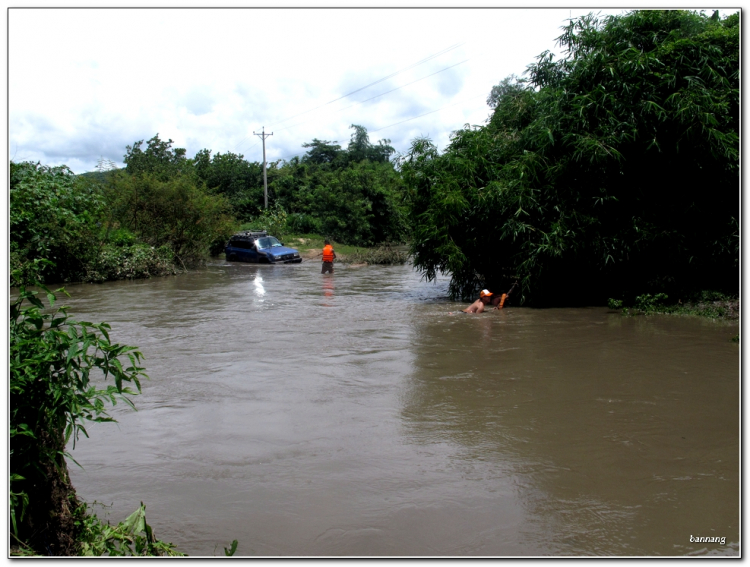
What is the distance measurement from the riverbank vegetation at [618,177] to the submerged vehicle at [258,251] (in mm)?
15842

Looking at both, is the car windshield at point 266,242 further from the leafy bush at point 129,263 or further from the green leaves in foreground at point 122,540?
the green leaves in foreground at point 122,540

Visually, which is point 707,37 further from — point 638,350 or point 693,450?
point 693,450

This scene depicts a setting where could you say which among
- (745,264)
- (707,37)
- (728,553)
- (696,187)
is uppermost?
(707,37)

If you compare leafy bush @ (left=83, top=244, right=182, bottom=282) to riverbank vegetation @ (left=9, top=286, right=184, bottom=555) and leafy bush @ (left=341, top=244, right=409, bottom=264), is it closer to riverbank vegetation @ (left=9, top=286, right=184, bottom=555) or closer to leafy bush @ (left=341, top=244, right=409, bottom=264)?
leafy bush @ (left=341, top=244, right=409, bottom=264)

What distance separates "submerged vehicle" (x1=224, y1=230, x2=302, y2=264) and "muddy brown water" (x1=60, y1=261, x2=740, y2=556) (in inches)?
728

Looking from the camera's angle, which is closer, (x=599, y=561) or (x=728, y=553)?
(x=599, y=561)

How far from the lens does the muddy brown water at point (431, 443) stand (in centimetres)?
423

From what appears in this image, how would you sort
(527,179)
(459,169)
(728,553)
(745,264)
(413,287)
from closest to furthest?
1. (728,553)
2. (745,264)
3. (527,179)
4. (459,169)
5. (413,287)

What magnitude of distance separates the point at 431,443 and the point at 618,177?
32.7ft

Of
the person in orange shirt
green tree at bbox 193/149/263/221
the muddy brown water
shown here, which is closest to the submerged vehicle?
the person in orange shirt

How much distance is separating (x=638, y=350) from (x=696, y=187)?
17.8 ft

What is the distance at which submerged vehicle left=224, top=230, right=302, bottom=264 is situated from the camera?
1188 inches

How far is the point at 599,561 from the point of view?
3135 mm

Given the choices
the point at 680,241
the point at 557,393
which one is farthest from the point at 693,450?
the point at 680,241
